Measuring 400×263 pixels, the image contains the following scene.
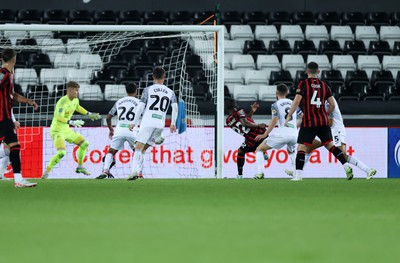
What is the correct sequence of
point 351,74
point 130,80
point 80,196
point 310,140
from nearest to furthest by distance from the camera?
point 80,196 → point 310,140 → point 130,80 → point 351,74

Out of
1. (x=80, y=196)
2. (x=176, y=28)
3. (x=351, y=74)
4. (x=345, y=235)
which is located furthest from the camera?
(x=351, y=74)

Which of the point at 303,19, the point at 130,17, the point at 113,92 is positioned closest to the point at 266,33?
the point at 303,19

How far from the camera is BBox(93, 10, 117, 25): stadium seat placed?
83.0 feet

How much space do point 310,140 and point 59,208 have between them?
6979 mm

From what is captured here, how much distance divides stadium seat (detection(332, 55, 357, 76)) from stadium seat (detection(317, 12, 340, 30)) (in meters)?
2.26

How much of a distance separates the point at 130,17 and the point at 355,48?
20.9 feet

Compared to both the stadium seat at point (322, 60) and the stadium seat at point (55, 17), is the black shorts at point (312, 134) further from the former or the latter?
the stadium seat at point (55, 17)

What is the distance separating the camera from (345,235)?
6254mm

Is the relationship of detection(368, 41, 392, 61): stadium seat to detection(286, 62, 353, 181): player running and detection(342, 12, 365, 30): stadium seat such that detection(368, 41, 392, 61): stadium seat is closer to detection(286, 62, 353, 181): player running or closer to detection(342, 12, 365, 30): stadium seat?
detection(342, 12, 365, 30): stadium seat

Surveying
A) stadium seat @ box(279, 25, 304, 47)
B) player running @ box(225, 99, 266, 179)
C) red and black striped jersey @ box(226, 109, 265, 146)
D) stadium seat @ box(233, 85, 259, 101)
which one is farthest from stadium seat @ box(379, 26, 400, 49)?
red and black striped jersey @ box(226, 109, 265, 146)

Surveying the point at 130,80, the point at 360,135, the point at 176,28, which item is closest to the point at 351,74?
the point at 360,135

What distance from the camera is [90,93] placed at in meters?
21.2

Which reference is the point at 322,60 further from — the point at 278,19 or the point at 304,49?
the point at 278,19

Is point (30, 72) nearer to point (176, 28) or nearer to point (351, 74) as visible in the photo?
point (176, 28)
